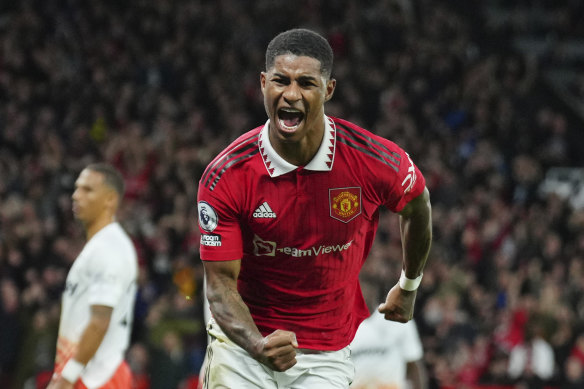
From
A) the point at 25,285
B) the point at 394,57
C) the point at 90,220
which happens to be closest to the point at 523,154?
the point at 394,57

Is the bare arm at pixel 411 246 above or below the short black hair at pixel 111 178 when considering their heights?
below

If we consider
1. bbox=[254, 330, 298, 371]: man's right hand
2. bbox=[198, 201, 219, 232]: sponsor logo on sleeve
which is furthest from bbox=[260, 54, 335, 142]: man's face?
bbox=[254, 330, 298, 371]: man's right hand

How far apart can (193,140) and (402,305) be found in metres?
9.60

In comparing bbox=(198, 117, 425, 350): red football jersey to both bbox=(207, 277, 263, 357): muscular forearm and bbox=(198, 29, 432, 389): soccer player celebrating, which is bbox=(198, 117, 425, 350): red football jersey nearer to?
bbox=(198, 29, 432, 389): soccer player celebrating

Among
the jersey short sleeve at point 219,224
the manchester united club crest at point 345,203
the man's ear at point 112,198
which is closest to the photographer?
the jersey short sleeve at point 219,224

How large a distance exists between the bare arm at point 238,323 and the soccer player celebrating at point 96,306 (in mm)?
1453

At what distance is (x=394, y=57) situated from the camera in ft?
53.4

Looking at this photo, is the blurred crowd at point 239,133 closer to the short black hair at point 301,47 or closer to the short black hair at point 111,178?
the short black hair at point 111,178

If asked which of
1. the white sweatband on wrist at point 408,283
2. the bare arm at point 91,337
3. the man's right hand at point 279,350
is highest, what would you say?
the white sweatband on wrist at point 408,283

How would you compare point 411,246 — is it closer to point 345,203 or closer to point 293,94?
point 345,203

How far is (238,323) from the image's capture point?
370 cm

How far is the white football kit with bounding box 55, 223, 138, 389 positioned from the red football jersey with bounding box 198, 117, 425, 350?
140cm

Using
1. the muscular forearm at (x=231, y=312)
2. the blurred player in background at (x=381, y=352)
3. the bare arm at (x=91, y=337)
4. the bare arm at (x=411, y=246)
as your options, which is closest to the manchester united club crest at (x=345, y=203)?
the bare arm at (x=411, y=246)

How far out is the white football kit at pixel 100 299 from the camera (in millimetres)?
5184
